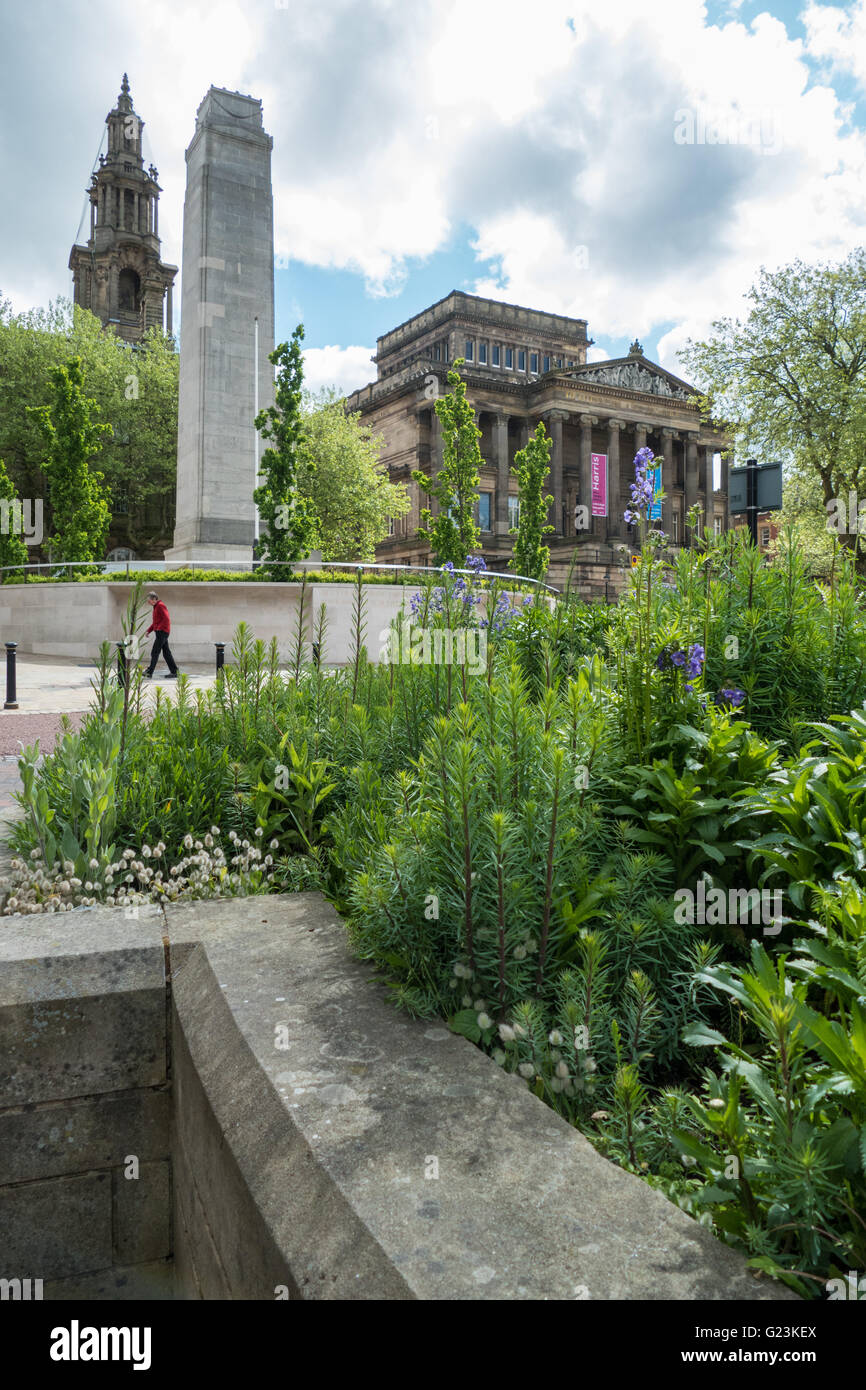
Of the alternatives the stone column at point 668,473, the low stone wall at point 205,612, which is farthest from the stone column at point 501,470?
the low stone wall at point 205,612

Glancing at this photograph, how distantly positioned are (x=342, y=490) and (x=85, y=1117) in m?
44.7

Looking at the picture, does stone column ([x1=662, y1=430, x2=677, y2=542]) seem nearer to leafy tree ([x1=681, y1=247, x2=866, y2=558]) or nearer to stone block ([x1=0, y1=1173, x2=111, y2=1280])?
leafy tree ([x1=681, y1=247, x2=866, y2=558])

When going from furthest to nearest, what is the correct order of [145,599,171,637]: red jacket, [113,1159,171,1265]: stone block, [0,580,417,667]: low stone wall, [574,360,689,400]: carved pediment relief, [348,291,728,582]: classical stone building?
[574,360,689,400]: carved pediment relief < [348,291,728,582]: classical stone building < [0,580,417,667]: low stone wall < [145,599,171,637]: red jacket < [113,1159,171,1265]: stone block

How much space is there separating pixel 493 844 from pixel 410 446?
2667 inches

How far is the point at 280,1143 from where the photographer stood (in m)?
1.93

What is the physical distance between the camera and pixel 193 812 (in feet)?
13.9

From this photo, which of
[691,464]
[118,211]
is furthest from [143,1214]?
[118,211]

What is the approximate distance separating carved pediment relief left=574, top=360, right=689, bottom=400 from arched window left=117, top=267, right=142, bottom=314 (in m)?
53.9

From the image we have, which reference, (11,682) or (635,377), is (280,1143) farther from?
(635,377)

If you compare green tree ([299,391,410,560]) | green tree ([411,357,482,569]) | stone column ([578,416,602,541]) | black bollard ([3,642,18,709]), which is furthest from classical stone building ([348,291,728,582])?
black bollard ([3,642,18,709])

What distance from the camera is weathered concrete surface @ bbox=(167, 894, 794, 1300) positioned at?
150cm

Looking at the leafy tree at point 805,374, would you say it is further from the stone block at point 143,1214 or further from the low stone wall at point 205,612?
the stone block at point 143,1214

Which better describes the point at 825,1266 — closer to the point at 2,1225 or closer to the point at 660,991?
the point at 660,991
